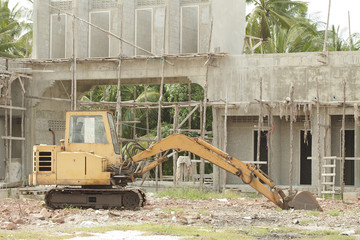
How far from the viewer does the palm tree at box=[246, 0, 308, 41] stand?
43344mm

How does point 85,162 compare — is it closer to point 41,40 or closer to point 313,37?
point 41,40

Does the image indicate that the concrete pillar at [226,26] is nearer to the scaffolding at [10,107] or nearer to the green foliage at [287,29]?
the scaffolding at [10,107]

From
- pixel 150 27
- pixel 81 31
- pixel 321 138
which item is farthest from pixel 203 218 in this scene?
pixel 81 31

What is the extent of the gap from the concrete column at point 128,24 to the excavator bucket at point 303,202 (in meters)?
12.4

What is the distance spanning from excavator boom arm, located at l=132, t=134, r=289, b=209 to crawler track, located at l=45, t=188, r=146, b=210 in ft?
2.37

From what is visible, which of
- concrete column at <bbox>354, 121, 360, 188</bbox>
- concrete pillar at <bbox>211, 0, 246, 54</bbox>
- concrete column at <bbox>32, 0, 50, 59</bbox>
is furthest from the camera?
concrete column at <bbox>32, 0, 50, 59</bbox>

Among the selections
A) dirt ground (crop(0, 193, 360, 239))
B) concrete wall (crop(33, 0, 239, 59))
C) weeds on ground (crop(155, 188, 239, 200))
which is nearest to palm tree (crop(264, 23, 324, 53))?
concrete wall (crop(33, 0, 239, 59))

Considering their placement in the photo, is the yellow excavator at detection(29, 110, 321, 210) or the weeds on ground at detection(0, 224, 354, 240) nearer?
the weeds on ground at detection(0, 224, 354, 240)

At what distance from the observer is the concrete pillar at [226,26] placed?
28.4 metres

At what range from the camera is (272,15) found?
148 feet

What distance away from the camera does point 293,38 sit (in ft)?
133

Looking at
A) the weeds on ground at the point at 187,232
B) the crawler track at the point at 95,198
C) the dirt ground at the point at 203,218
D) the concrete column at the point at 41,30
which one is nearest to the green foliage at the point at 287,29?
the concrete column at the point at 41,30

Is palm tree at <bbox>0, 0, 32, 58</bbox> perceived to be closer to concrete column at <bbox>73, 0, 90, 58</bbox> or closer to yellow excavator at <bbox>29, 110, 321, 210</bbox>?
concrete column at <bbox>73, 0, 90, 58</bbox>

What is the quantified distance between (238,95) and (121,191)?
892 cm
